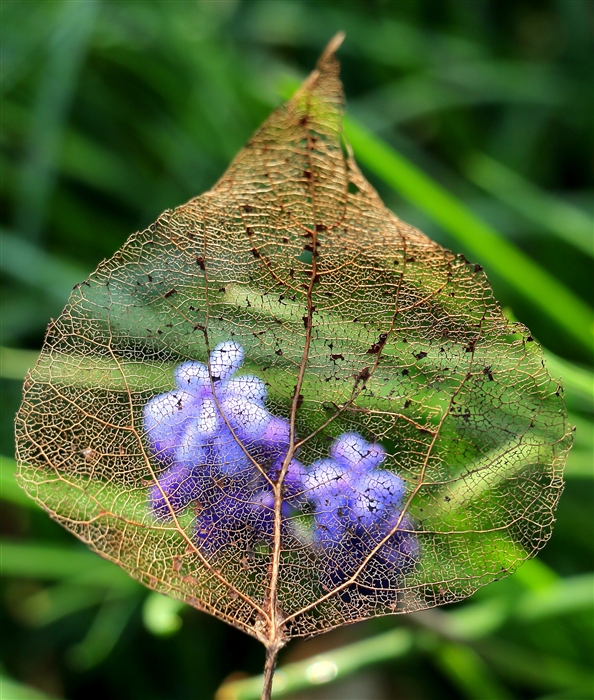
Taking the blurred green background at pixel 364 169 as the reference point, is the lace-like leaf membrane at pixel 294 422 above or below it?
above

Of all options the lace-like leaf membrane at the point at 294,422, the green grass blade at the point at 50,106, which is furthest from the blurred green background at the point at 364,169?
the lace-like leaf membrane at the point at 294,422

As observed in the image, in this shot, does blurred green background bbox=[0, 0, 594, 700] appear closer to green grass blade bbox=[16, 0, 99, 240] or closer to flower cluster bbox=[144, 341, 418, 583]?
green grass blade bbox=[16, 0, 99, 240]

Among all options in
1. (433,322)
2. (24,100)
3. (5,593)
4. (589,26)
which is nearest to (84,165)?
(24,100)

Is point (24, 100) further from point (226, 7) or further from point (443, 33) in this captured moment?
point (443, 33)

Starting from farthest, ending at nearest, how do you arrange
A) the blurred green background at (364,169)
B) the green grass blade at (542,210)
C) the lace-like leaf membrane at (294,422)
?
1. the green grass blade at (542,210)
2. the blurred green background at (364,169)
3. the lace-like leaf membrane at (294,422)

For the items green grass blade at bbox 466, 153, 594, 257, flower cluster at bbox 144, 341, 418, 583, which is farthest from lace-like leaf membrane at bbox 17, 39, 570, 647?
green grass blade at bbox 466, 153, 594, 257

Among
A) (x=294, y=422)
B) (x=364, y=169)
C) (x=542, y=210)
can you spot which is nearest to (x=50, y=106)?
(x=364, y=169)

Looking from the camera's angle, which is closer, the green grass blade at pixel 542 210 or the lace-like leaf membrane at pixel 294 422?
the lace-like leaf membrane at pixel 294 422

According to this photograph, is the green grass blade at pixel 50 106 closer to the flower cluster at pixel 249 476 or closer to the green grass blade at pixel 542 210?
the green grass blade at pixel 542 210

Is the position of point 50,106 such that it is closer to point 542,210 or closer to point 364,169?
point 364,169
